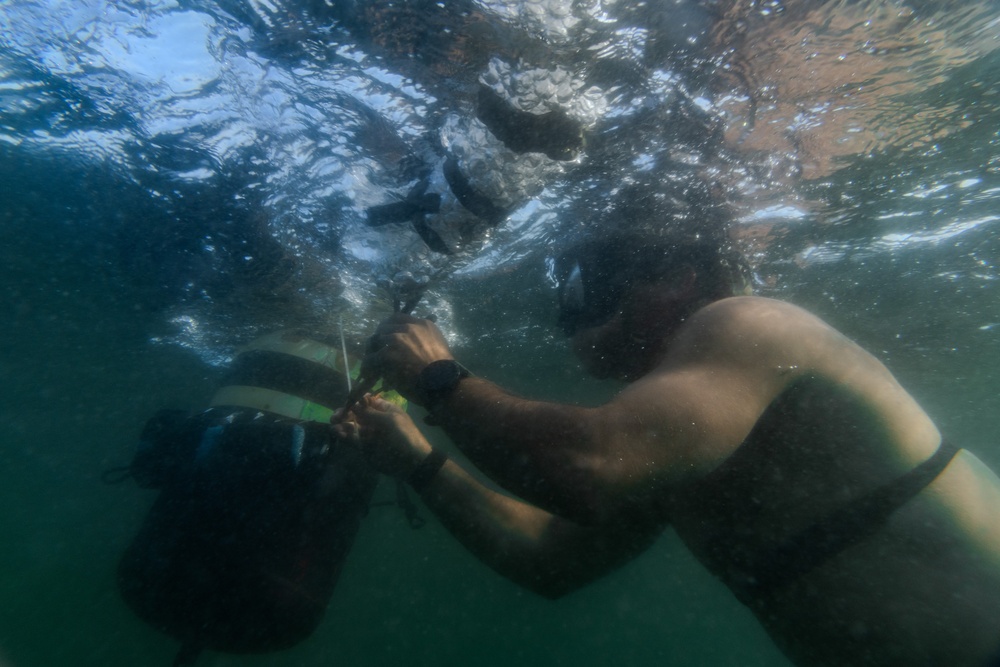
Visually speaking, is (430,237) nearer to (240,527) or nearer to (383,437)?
(383,437)

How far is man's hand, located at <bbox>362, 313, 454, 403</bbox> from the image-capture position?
2619 mm

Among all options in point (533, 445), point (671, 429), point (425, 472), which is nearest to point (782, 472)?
point (671, 429)

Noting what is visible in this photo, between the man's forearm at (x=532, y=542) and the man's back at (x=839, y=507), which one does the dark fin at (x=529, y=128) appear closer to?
the man's back at (x=839, y=507)

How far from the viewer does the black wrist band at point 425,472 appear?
3545mm

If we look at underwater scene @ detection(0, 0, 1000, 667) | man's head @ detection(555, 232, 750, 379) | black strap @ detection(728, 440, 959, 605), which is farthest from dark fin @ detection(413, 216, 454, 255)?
black strap @ detection(728, 440, 959, 605)

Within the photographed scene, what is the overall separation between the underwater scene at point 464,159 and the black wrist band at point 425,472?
7.8 inches

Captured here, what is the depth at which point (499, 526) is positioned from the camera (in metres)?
3.68

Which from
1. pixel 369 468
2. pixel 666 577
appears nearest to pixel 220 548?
pixel 369 468

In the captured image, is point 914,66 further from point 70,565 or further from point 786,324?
point 70,565

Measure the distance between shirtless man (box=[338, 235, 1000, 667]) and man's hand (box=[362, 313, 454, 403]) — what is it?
0.04ft

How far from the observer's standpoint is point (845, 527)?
7.30 feet

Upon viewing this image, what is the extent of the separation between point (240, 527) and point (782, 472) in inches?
141

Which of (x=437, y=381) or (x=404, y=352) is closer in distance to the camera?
(x=437, y=381)

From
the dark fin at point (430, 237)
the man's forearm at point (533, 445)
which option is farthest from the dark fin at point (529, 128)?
the man's forearm at point (533, 445)
